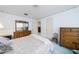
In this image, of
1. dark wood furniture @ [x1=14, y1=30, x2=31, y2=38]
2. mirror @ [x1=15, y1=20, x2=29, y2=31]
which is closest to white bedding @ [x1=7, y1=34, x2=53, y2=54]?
dark wood furniture @ [x1=14, y1=30, x2=31, y2=38]

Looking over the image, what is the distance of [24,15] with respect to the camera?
1.44 metres

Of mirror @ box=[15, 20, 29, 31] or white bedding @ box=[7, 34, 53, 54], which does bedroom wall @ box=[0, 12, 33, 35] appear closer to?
mirror @ box=[15, 20, 29, 31]

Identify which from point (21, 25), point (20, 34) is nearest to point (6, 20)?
point (21, 25)

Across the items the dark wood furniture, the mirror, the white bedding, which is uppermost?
the mirror

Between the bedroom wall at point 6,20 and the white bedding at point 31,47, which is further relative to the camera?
the bedroom wall at point 6,20

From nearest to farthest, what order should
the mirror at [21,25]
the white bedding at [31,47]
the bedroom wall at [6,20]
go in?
the white bedding at [31,47] → the bedroom wall at [6,20] → the mirror at [21,25]

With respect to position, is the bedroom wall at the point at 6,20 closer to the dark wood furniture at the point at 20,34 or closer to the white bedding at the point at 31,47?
the dark wood furniture at the point at 20,34

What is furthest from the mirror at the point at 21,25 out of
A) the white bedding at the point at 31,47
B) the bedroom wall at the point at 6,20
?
the white bedding at the point at 31,47

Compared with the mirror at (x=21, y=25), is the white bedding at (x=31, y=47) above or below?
below

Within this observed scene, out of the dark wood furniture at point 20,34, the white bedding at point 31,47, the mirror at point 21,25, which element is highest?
the mirror at point 21,25
